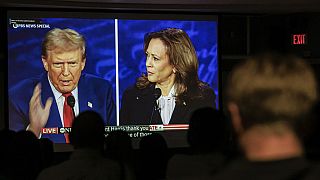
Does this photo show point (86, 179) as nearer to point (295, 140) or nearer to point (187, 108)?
point (295, 140)

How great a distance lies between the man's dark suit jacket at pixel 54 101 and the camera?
266 inches

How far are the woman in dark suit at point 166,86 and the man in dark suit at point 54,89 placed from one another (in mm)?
452

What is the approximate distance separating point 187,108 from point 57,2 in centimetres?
197

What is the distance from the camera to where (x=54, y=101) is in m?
6.92

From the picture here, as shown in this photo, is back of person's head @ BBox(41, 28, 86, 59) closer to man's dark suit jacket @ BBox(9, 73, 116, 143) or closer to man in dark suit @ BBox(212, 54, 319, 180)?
man's dark suit jacket @ BBox(9, 73, 116, 143)

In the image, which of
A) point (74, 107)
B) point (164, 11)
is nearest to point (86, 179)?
point (74, 107)

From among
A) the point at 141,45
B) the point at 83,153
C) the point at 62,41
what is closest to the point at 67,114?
the point at 62,41

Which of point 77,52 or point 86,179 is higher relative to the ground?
point 77,52

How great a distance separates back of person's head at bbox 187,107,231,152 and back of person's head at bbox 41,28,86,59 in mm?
4607

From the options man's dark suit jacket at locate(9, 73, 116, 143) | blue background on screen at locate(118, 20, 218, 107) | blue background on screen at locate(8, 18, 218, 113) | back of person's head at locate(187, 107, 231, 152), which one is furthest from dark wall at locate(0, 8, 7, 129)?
back of person's head at locate(187, 107, 231, 152)

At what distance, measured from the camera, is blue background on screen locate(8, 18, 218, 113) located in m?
6.78

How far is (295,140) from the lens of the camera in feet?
3.21

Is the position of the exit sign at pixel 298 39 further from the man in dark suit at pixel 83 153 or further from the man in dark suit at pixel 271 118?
the man in dark suit at pixel 271 118

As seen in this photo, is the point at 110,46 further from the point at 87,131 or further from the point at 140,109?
the point at 87,131
